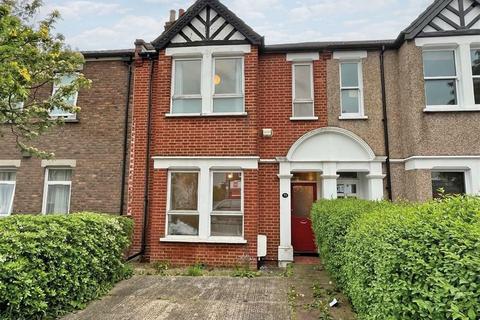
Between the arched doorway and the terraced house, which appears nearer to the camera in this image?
the terraced house

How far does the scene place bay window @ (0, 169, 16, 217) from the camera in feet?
33.4

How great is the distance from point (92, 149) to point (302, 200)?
7005 mm

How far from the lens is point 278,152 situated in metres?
9.54

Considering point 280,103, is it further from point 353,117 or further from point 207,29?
point 207,29

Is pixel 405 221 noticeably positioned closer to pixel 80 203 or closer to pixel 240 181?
pixel 240 181

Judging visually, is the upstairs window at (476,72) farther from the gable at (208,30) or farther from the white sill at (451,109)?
the gable at (208,30)

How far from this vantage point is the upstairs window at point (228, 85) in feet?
30.8

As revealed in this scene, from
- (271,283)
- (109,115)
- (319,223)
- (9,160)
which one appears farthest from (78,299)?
(9,160)

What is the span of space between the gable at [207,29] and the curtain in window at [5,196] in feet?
22.3

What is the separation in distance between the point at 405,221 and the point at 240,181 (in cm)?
652

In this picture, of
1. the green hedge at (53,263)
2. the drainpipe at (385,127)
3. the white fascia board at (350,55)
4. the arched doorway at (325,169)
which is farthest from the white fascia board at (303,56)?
the green hedge at (53,263)

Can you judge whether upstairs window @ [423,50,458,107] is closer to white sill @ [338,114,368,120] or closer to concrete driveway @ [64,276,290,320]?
white sill @ [338,114,368,120]

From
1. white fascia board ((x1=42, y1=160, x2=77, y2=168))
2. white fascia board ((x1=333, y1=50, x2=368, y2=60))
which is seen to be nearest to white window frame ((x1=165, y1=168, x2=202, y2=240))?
white fascia board ((x1=42, y1=160, x2=77, y2=168))

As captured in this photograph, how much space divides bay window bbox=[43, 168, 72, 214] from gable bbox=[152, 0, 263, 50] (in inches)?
205
